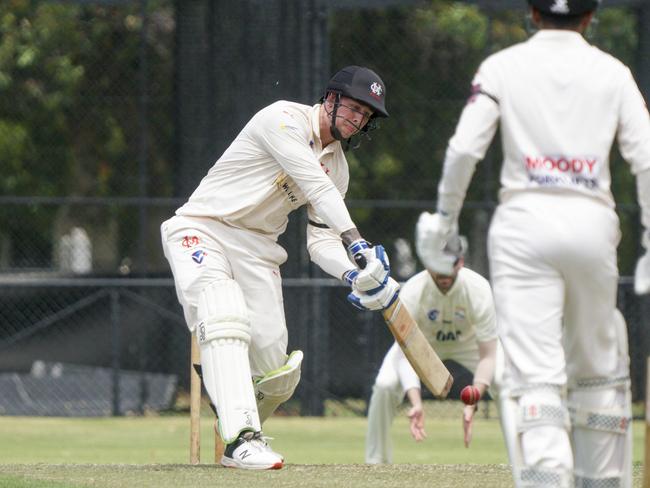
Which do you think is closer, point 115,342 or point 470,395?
point 470,395

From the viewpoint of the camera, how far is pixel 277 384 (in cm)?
695

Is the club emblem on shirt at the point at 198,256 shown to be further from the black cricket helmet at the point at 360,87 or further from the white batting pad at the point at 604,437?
the white batting pad at the point at 604,437

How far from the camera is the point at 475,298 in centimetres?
956

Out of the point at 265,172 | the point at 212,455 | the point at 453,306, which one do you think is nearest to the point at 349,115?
the point at 265,172

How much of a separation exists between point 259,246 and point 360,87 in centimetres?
85

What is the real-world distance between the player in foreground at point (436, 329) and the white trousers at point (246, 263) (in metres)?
2.55

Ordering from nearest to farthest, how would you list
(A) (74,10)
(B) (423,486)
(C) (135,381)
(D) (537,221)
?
(D) (537,221) → (B) (423,486) → (C) (135,381) → (A) (74,10)

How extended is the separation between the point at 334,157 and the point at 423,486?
1.79 metres

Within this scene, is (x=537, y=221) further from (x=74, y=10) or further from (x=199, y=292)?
(x=74, y=10)

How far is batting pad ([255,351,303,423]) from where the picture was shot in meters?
6.91

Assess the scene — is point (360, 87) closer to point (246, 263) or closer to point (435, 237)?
point (246, 263)

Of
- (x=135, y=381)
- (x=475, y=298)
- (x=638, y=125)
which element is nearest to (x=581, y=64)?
(x=638, y=125)

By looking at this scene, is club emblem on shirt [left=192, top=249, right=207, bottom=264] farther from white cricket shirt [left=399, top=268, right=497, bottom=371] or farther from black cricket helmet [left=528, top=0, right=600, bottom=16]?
white cricket shirt [left=399, top=268, right=497, bottom=371]

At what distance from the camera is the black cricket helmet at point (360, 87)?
6.76 m
